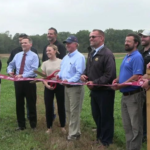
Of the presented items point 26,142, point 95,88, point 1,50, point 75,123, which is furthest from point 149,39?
point 1,50

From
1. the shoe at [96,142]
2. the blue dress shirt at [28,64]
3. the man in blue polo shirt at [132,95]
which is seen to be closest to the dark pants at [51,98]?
the blue dress shirt at [28,64]

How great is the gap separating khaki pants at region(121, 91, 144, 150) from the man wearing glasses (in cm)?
43

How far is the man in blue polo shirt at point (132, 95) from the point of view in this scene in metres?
4.42

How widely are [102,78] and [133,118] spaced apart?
0.93 m

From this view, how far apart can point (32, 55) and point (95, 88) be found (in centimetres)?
205

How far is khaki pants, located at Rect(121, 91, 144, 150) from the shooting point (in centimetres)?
448

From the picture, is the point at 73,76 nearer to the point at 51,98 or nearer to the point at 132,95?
the point at 51,98

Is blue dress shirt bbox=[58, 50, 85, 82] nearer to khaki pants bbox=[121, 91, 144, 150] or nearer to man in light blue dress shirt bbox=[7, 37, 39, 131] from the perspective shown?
man in light blue dress shirt bbox=[7, 37, 39, 131]

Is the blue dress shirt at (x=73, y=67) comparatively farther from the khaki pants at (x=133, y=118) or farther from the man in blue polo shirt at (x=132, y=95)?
the khaki pants at (x=133, y=118)

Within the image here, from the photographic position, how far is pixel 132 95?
4527 millimetres

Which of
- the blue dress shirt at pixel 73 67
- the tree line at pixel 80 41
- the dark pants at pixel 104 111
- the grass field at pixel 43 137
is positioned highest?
the tree line at pixel 80 41

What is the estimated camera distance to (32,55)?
629cm

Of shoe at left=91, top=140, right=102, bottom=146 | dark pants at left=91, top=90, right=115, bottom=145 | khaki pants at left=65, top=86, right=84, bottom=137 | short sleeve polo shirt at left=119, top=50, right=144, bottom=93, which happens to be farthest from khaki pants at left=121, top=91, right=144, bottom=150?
khaki pants at left=65, top=86, right=84, bottom=137

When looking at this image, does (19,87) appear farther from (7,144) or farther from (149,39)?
(149,39)
